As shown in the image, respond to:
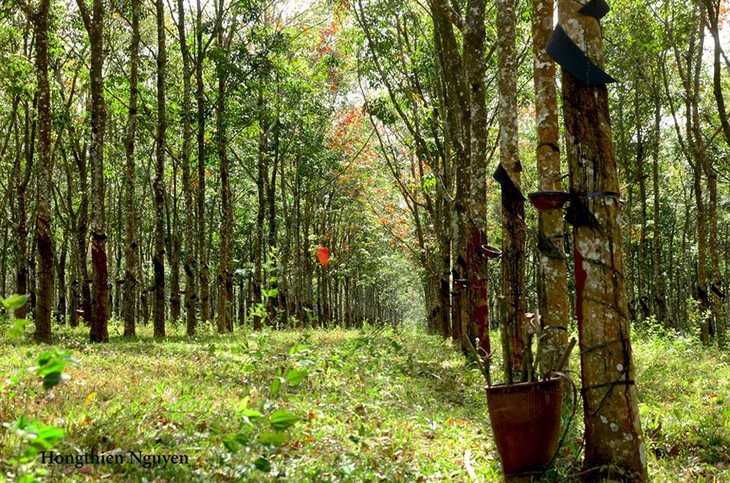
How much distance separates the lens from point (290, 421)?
3.10 meters

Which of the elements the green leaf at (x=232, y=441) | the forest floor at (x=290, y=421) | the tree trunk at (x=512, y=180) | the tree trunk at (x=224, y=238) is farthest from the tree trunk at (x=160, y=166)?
the green leaf at (x=232, y=441)

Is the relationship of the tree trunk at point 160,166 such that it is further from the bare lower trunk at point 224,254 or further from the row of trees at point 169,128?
the bare lower trunk at point 224,254

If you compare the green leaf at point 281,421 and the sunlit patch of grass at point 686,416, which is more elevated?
the green leaf at point 281,421

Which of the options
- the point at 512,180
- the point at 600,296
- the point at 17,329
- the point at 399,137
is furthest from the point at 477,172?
the point at 399,137

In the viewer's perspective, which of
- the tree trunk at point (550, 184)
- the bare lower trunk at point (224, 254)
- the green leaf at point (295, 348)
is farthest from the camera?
the bare lower trunk at point (224, 254)

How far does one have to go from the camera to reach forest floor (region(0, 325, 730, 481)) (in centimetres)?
377

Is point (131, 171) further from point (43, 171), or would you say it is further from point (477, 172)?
point (477, 172)

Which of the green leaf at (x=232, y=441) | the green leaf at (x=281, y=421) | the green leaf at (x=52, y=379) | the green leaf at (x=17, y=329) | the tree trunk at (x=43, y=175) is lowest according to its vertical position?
the green leaf at (x=232, y=441)

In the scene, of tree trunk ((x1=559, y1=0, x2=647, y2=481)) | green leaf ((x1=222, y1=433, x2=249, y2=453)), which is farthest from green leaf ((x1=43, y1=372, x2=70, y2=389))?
tree trunk ((x1=559, y1=0, x2=647, y2=481))

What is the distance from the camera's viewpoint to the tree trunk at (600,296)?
4.11m

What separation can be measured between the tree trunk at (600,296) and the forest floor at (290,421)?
1.36 feet

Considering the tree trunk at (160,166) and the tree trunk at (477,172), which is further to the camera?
the tree trunk at (160,166)

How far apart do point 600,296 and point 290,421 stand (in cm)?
247

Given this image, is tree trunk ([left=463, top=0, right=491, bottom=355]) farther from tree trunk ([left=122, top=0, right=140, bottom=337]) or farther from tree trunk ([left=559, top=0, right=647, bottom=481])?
tree trunk ([left=122, top=0, right=140, bottom=337])
